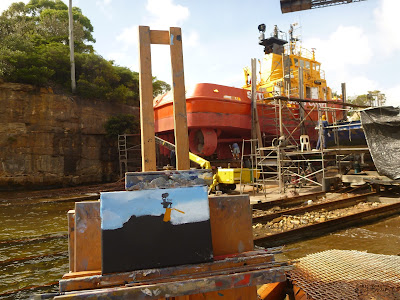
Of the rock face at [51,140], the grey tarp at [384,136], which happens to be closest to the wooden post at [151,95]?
the grey tarp at [384,136]

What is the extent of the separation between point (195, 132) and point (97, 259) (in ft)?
41.4

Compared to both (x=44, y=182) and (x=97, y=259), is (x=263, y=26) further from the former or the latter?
(x=97, y=259)

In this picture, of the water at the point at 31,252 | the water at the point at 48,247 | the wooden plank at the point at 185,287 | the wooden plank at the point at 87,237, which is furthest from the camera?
the water at the point at 48,247

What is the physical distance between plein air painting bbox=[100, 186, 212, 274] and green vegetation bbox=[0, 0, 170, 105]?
15.9 meters

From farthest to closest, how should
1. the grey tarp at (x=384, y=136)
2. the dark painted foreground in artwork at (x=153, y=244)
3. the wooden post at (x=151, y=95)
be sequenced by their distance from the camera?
the grey tarp at (x=384, y=136), the wooden post at (x=151, y=95), the dark painted foreground in artwork at (x=153, y=244)

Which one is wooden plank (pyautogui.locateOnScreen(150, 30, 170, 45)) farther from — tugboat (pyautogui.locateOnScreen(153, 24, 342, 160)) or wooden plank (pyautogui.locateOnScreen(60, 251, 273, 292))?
tugboat (pyautogui.locateOnScreen(153, 24, 342, 160))

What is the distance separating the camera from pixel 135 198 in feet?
5.40

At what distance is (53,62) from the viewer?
17.1 metres

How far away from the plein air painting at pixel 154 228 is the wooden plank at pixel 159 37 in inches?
58.4

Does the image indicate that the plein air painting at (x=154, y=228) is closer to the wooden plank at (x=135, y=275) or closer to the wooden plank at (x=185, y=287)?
the wooden plank at (x=135, y=275)

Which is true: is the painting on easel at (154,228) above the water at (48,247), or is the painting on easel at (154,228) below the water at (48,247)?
above

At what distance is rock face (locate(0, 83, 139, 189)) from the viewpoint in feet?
45.5

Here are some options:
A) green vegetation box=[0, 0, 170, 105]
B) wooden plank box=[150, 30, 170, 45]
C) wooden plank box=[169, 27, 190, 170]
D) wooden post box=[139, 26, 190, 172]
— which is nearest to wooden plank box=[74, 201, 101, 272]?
wooden post box=[139, 26, 190, 172]

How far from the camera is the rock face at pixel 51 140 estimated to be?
1387 cm
